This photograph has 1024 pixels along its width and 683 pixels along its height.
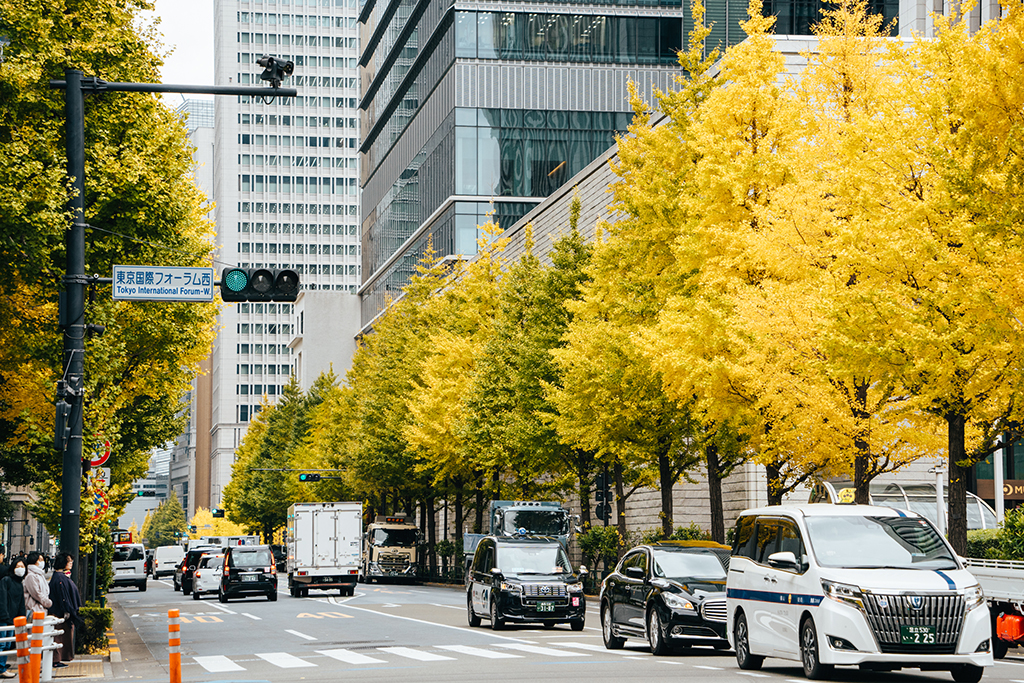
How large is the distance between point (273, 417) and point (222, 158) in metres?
77.9

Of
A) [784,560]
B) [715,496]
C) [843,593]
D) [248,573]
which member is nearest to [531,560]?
[715,496]

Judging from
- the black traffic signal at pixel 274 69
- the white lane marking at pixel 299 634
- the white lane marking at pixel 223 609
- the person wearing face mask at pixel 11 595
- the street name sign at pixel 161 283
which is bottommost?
the white lane marking at pixel 223 609

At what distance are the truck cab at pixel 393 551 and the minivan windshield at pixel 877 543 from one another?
48.8 m

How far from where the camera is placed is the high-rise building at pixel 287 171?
184 metres

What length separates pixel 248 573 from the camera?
43938 millimetres

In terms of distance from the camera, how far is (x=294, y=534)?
51.4 meters

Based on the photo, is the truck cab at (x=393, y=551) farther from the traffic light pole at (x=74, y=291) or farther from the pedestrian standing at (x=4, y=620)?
the traffic light pole at (x=74, y=291)

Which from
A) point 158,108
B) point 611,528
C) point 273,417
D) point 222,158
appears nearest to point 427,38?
point 273,417

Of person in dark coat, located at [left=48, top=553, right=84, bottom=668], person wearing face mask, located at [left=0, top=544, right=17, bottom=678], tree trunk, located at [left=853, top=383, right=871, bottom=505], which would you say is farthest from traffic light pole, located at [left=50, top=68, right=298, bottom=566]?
tree trunk, located at [left=853, top=383, right=871, bottom=505]

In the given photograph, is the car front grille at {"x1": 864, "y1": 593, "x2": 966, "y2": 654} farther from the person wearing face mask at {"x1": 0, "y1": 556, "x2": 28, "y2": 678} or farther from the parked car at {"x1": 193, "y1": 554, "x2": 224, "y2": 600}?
the parked car at {"x1": 193, "y1": 554, "x2": 224, "y2": 600}

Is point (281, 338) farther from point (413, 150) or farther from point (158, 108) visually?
point (158, 108)

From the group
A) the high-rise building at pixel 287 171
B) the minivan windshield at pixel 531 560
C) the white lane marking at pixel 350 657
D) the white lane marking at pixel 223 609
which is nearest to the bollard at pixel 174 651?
the white lane marking at pixel 350 657

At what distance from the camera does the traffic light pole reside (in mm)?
17344

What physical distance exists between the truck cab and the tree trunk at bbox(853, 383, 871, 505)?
127ft
